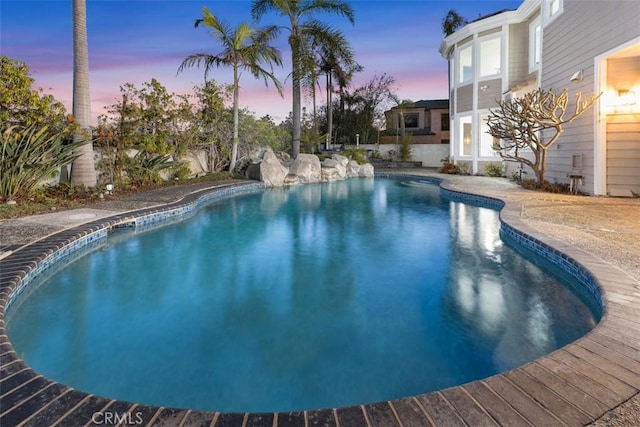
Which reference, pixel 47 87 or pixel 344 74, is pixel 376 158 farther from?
pixel 47 87

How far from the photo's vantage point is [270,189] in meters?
14.8

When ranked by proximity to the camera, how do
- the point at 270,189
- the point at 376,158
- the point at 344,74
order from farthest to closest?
the point at 376,158, the point at 344,74, the point at 270,189

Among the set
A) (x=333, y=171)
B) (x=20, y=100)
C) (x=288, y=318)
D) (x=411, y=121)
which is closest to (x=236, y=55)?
(x=333, y=171)

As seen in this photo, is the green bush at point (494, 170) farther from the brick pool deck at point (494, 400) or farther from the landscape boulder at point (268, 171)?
the brick pool deck at point (494, 400)

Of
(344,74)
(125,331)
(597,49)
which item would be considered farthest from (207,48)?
(125,331)

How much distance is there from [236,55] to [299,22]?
12.6ft

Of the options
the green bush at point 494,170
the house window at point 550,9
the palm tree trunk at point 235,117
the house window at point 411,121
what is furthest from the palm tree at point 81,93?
the house window at point 411,121

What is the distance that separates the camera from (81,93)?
951 cm

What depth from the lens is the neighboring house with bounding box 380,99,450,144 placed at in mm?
29478

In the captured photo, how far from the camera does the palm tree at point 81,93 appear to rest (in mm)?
9391

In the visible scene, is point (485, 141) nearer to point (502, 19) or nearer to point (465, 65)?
point (465, 65)

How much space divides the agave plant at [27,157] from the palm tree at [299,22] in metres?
10.1

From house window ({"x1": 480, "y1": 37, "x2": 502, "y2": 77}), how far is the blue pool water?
40.9 ft

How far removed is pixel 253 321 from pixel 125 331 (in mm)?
1179
